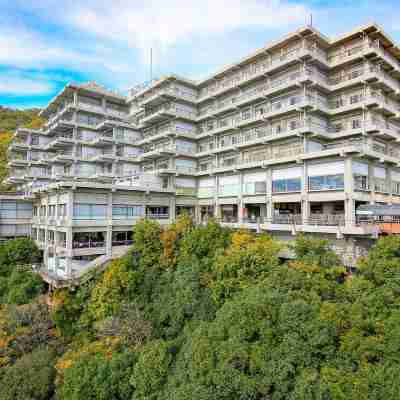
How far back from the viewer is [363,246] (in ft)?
82.3

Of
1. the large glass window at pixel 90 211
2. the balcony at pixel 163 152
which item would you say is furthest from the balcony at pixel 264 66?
the large glass window at pixel 90 211

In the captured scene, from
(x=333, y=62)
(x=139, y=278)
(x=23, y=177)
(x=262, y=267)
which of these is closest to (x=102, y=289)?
(x=139, y=278)

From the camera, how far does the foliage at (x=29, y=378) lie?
20.8 meters

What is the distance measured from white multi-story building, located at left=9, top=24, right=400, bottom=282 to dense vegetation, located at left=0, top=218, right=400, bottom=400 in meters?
6.29

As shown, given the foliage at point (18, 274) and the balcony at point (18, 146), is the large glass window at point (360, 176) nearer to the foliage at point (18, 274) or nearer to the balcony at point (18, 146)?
the foliage at point (18, 274)

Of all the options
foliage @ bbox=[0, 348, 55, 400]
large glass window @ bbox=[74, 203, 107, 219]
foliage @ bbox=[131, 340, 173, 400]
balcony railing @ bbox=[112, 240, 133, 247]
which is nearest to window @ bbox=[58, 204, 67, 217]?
large glass window @ bbox=[74, 203, 107, 219]

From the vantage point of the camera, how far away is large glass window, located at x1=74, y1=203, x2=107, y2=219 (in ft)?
103

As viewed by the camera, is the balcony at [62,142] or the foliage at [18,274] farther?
the balcony at [62,142]

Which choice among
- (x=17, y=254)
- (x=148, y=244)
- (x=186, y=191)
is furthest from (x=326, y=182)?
(x=17, y=254)

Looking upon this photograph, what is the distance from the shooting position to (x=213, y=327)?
719 inches

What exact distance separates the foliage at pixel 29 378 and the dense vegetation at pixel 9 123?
184 feet

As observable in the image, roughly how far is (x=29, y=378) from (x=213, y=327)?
A: 15.8 m

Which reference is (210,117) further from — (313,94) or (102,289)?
(102,289)

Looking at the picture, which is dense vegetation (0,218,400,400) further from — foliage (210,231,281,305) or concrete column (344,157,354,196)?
concrete column (344,157,354,196)
